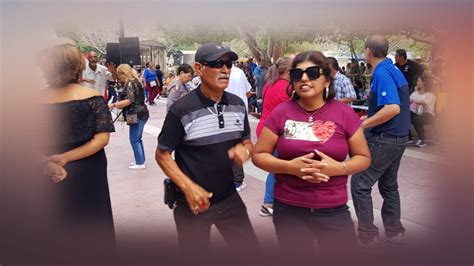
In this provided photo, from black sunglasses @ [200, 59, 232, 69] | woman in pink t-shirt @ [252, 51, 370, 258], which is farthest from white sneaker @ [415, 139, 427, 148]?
black sunglasses @ [200, 59, 232, 69]

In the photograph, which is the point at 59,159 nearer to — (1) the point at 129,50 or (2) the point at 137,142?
(1) the point at 129,50

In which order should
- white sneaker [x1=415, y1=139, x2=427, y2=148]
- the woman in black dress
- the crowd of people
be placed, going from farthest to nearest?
1. white sneaker [x1=415, y1=139, x2=427, y2=148]
2. the woman in black dress
3. the crowd of people

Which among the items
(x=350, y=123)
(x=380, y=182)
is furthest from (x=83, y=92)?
(x=380, y=182)

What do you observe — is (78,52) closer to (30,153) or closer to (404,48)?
(30,153)

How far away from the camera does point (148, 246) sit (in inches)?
113

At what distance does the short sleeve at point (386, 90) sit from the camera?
9.60ft

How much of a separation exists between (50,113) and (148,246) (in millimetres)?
1124

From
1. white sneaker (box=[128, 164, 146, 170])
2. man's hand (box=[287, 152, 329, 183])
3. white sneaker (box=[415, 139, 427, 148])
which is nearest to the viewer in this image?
man's hand (box=[287, 152, 329, 183])

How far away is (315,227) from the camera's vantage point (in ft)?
7.39

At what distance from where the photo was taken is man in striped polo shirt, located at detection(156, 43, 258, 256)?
2.24 meters

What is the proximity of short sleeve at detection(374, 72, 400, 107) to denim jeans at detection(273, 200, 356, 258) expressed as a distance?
40.4 inches

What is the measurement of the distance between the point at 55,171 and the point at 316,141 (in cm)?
144

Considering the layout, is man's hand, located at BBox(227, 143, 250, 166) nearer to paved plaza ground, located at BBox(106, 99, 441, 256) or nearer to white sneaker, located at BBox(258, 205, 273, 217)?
paved plaza ground, located at BBox(106, 99, 441, 256)

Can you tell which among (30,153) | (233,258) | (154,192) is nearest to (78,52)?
(30,153)
